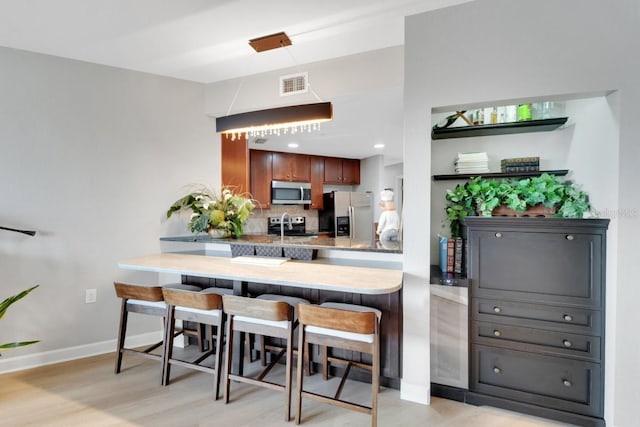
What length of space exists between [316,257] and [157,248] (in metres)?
1.67

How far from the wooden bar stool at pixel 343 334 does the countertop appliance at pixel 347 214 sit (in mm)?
3916

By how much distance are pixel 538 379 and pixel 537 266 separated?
69 centimetres

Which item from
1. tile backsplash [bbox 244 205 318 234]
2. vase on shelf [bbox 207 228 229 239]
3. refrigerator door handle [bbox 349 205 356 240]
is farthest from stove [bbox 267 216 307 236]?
vase on shelf [bbox 207 228 229 239]

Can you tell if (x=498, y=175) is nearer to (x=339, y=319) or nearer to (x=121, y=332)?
(x=339, y=319)

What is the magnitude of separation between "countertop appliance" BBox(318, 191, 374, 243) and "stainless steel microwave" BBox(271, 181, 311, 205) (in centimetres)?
45

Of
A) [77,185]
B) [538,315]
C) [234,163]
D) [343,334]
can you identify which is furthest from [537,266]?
[77,185]

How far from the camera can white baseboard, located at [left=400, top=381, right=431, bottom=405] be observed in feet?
7.23

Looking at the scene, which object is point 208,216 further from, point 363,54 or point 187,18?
point 363,54

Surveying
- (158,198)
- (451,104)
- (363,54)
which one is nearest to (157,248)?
(158,198)

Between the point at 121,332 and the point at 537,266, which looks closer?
the point at 537,266

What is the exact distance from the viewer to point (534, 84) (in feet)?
6.55

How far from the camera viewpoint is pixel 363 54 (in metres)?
2.78

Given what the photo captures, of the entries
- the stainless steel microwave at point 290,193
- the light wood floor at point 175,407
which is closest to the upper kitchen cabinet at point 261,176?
the stainless steel microwave at point 290,193

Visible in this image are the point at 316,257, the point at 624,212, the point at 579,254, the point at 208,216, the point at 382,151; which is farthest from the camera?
the point at 382,151
